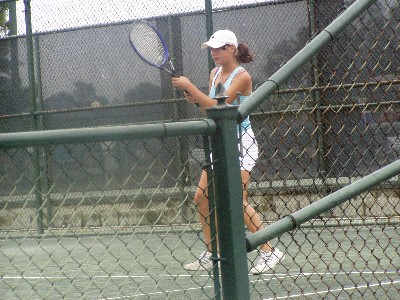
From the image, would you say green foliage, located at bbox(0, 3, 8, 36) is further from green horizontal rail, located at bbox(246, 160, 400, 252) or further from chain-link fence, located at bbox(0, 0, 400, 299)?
green horizontal rail, located at bbox(246, 160, 400, 252)

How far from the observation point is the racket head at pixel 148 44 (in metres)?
6.47

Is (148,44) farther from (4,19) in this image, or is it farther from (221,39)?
(4,19)

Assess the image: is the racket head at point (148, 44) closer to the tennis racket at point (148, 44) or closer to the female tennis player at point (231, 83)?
the tennis racket at point (148, 44)

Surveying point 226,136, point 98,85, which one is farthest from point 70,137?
point 98,85

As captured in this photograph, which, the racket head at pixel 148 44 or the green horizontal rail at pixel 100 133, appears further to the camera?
the racket head at pixel 148 44

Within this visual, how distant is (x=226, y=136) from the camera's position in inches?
127

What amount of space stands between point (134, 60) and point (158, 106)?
55 centimetres

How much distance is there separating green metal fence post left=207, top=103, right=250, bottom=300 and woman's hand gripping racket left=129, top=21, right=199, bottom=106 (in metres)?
3.27

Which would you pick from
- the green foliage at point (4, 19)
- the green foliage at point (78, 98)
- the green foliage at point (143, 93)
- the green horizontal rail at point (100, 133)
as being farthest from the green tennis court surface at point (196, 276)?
the green foliage at point (4, 19)

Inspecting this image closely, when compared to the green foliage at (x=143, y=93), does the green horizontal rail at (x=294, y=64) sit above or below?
above

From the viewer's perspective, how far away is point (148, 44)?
6594mm

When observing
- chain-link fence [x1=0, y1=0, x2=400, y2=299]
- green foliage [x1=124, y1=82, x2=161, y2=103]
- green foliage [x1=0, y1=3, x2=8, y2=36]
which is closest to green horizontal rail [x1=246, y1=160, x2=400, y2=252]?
chain-link fence [x1=0, y1=0, x2=400, y2=299]

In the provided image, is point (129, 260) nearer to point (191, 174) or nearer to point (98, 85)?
point (191, 174)

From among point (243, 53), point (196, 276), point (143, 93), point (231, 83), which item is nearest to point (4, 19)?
point (143, 93)
